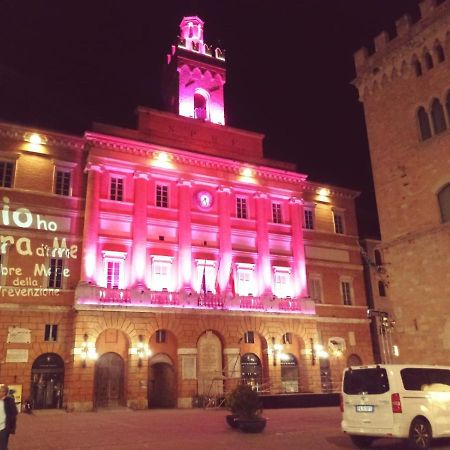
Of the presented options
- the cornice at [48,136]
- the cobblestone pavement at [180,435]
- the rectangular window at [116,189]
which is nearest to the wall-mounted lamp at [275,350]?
the cobblestone pavement at [180,435]

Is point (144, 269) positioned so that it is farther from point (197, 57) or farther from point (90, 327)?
point (197, 57)

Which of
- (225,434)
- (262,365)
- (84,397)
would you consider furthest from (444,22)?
(84,397)

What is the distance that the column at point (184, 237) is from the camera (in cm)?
2819

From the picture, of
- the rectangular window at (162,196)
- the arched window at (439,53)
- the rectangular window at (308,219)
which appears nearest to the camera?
the arched window at (439,53)

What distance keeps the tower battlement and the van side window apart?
45.4ft

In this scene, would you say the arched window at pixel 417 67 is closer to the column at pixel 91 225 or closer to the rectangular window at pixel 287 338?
the rectangular window at pixel 287 338

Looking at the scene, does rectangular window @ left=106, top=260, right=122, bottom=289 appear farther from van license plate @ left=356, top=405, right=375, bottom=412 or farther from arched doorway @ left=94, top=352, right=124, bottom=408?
van license plate @ left=356, top=405, right=375, bottom=412

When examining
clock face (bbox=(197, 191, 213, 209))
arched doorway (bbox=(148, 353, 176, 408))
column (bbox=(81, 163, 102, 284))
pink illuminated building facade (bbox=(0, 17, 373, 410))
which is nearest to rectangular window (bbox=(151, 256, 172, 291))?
pink illuminated building facade (bbox=(0, 17, 373, 410))

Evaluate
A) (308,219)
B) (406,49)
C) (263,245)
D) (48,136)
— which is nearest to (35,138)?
(48,136)

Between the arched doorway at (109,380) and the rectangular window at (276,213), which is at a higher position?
the rectangular window at (276,213)

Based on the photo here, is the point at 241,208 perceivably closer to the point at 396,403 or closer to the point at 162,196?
the point at 162,196

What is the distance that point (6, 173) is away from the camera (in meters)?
26.5

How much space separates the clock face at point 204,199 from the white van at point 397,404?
19704mm

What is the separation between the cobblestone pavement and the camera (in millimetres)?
11570
